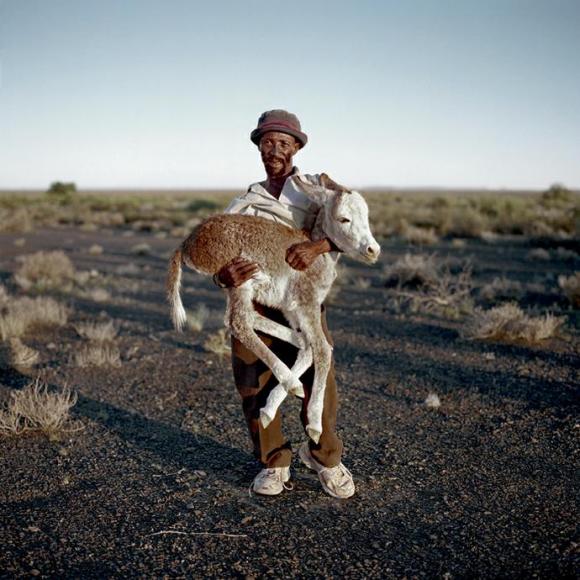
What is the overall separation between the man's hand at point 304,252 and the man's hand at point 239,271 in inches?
8.9

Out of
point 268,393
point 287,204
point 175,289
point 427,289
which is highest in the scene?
point 287,204

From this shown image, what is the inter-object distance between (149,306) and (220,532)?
8.58 meters

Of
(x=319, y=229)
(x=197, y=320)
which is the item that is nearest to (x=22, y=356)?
(x=197, y=320)

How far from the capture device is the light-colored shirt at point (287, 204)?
359 cm

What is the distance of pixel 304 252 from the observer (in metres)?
3.44

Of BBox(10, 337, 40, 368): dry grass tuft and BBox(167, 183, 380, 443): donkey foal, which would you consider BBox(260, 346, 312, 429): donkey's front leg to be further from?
BBox(10, 337, 40, 368): dry grass tuft

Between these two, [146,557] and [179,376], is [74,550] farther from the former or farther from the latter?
[179,376]

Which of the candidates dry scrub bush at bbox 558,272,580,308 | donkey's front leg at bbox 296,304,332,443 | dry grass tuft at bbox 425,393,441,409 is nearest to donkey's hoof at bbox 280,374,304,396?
donkey's front leg at bbox 296,304,332,443

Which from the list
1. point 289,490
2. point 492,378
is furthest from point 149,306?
point 289,490

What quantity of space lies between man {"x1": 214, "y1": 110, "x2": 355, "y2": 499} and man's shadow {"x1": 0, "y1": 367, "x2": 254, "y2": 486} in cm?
52

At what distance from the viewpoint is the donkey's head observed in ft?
10.8

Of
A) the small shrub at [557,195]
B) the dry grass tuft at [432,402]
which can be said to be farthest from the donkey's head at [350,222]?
the small shrub at [557,195]

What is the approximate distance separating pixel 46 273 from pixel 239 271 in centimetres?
1283

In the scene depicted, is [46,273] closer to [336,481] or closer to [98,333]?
[98,333]
